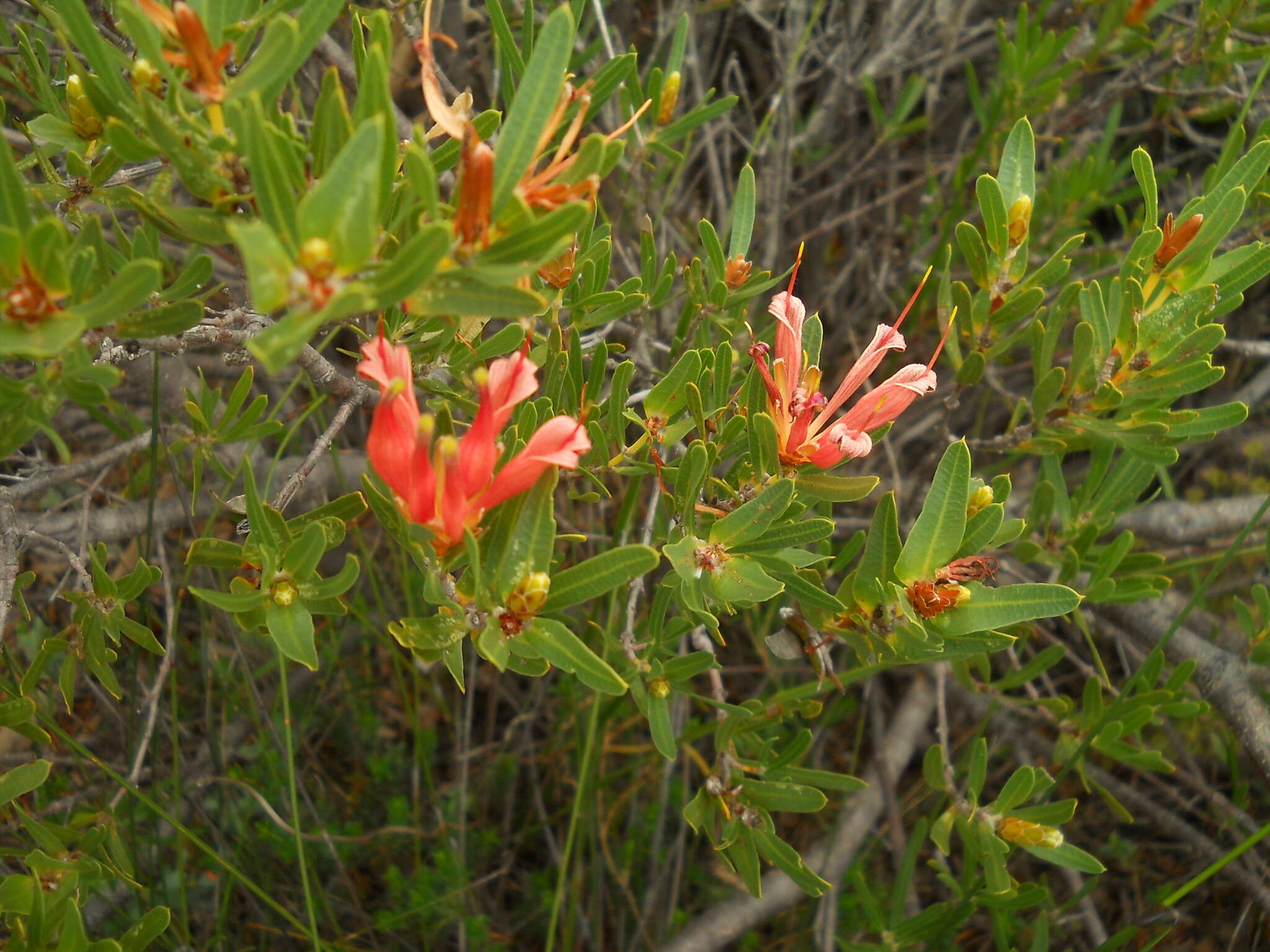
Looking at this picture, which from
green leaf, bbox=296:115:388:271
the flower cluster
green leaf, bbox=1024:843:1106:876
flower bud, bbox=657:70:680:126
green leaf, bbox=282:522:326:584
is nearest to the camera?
green leaf, bbox=296:115:388:271

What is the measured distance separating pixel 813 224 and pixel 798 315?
73.6 inches

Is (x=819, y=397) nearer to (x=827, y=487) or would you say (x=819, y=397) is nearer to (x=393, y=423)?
(x=827, y=487)

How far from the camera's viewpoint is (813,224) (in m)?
2.87

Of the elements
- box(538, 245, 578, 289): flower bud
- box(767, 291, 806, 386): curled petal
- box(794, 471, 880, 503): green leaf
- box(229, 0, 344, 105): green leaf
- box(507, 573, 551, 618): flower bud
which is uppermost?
box(229, 0, 344, 105): green leaf

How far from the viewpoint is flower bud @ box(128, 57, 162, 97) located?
2.70 ft

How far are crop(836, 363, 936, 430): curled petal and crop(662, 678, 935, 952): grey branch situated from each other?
4.20 feet

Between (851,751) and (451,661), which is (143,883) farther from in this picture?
(851,751)

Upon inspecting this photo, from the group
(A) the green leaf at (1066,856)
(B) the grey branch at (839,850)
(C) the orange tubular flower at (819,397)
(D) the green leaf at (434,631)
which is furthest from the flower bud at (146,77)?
(B) the grey branch at (839,850)

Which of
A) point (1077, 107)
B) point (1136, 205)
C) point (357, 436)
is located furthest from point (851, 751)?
point (1136, 205)

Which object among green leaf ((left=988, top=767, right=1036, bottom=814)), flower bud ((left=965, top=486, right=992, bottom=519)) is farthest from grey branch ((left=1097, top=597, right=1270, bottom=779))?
flower bud ((left=965, top=486, right=992, bottom=519))

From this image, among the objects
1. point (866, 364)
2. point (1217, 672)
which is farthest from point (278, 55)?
point (1217, 672)

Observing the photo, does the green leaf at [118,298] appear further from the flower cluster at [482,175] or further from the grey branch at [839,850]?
the grey branch at [839,850]

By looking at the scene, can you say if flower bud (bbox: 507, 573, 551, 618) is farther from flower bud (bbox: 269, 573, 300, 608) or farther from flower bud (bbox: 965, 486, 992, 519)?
flower bud (bbox: 965, 486, 992, 519)

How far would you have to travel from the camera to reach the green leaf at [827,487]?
3.58 ft
